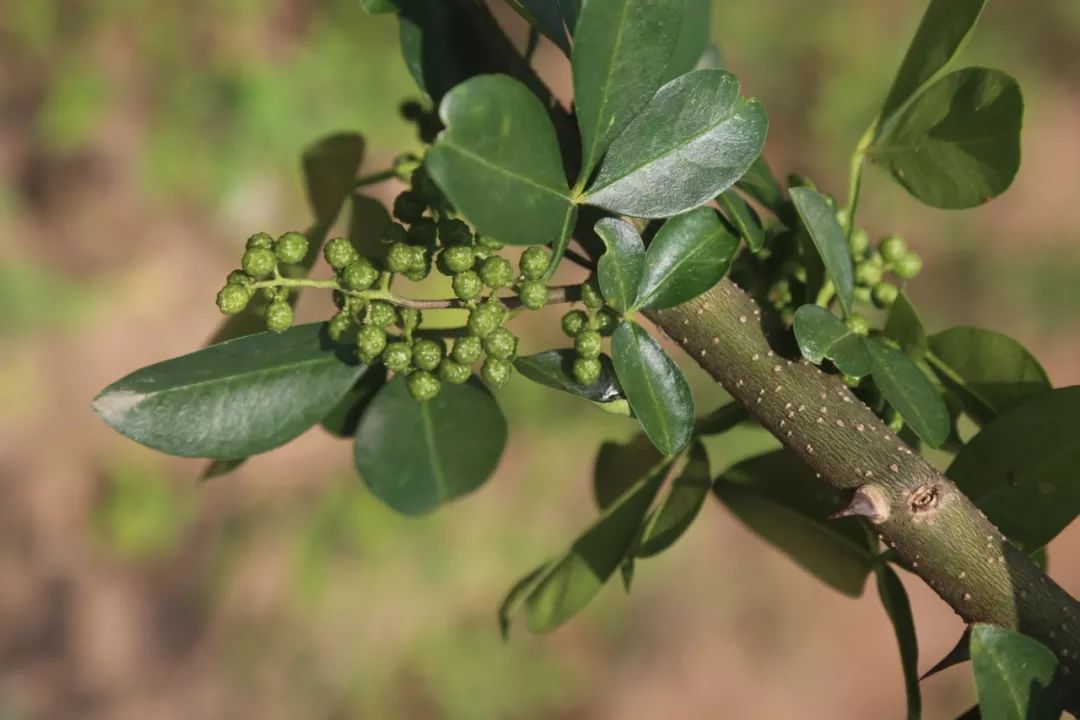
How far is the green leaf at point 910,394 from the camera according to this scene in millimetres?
690

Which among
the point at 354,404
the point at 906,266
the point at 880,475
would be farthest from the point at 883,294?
the point at 354,404

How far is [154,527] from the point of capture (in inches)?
112

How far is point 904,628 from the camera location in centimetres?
76

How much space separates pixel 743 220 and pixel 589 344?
15 cm

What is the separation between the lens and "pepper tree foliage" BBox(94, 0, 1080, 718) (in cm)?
62

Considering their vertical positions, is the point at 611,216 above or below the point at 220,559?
above

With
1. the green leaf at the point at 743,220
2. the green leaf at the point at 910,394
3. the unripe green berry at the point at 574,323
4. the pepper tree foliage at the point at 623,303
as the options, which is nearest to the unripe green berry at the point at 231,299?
the pepper tree foliage at the point at 623,303

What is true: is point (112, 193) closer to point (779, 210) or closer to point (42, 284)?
point (42, 284)

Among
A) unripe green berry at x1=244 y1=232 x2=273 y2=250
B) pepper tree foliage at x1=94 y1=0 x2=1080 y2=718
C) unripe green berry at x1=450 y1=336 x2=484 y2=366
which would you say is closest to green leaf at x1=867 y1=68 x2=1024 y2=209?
pepper tree foliage at x1=94 y1=0 x2=1080 y2=718

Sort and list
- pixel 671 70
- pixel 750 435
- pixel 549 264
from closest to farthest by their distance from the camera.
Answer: pixel 549 264, pixel 671 70, pixel 750 435

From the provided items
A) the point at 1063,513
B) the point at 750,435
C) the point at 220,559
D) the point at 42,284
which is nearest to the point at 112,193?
the point at 42,284

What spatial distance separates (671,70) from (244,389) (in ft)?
1.38

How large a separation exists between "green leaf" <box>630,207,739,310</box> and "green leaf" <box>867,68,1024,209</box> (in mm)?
244

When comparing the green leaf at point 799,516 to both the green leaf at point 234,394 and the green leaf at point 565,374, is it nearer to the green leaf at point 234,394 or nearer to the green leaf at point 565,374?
the green leaf at point 565,374
